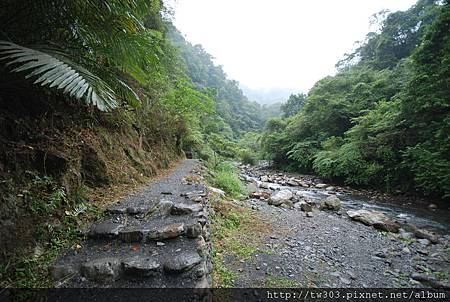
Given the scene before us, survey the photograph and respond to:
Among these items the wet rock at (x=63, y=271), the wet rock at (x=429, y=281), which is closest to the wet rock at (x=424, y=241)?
the wet rock at (x=429, y=281)

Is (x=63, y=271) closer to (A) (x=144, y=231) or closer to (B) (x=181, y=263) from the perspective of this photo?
(A) (x=144, y=231)

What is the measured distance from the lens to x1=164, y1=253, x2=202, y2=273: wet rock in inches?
66.9

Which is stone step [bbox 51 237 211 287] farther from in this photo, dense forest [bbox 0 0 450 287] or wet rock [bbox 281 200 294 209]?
wet rock [bbox 281 200 294 209]

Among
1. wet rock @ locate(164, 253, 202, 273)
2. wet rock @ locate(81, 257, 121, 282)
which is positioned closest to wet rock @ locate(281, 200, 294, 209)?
wet rock @ locate(164, 253, 202, 273)

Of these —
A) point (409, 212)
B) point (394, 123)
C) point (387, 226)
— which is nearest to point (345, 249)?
point (387, 226)

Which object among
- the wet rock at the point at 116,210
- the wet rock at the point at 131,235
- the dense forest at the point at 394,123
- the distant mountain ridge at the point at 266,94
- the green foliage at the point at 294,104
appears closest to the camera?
the wet rock at the point at 131,235

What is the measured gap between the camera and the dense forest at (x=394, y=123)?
22.8ft

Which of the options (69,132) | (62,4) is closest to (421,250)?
(69,132)

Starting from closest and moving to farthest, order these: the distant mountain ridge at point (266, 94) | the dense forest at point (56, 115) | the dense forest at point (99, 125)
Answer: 1. the dense forest at point (56, 115)
2. the dense forest at point (99, 125)
3. the distant mountain ridge at point (266, 94)

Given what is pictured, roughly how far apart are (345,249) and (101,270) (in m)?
3.96

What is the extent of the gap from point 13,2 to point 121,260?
2.39m

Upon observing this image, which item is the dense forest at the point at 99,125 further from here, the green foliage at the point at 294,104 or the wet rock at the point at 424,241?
the green foliage at the point at 294,104

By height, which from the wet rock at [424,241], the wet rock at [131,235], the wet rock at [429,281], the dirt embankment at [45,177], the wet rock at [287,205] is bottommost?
the wet rock at [424,241]

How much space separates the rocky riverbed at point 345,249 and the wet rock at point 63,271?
1.66m
